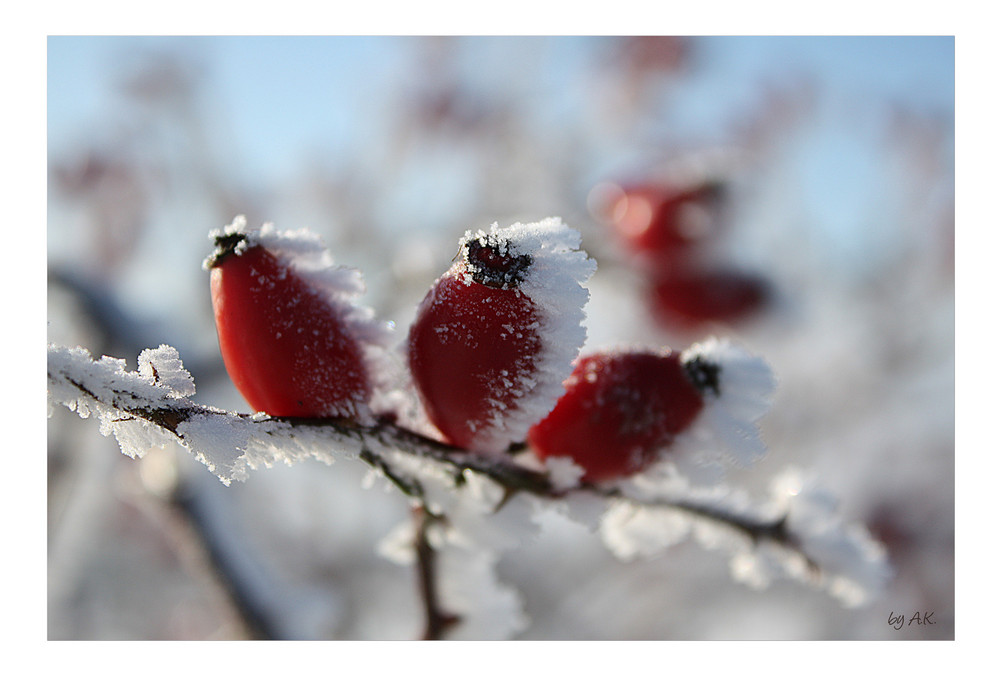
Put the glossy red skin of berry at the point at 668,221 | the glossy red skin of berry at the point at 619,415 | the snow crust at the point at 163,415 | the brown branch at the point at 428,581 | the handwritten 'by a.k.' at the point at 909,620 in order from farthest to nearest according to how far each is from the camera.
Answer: the glossy red skin of berry at the point at 668,221
the handwritten 'by a.k.' at the point at 909,620
the brown branch at the point at 428,581
the glossy red skin of berry at the point at 619,415
the snow crust at the point at 163,415

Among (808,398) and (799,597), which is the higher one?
(808,398)

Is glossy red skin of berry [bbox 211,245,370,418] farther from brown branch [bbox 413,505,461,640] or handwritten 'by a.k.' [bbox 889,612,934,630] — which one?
handwritten 'by a.k.' [bbox 889,612,934,630]

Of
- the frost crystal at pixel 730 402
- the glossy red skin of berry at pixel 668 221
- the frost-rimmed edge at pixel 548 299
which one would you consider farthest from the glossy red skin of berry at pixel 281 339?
the glossy red skin of berry at pixel 668 221

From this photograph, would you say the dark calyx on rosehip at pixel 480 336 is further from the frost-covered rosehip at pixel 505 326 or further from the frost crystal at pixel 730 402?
the frost crystal at pixel 730 402
